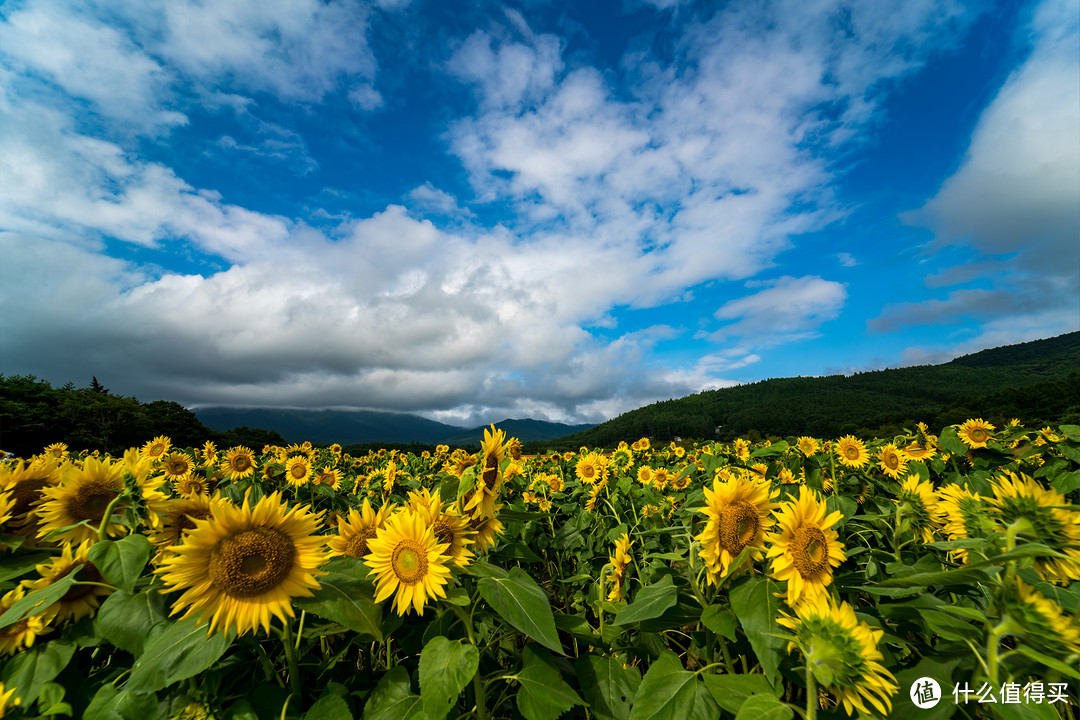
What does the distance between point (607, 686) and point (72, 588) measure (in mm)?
2394

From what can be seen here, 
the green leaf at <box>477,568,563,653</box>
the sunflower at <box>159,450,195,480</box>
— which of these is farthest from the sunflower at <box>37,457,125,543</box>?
the sunflower at <box>159,450,195,480</box>

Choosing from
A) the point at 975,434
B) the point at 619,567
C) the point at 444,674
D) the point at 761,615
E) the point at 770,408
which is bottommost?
the point at 619,567

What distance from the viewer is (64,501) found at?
2.18 metres

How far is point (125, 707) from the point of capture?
1480 millimetres

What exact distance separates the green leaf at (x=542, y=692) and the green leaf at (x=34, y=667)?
1783mm

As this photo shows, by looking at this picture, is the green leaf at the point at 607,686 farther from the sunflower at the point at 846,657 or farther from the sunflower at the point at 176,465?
the sunflower at the point at 176,465

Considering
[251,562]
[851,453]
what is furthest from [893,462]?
[251,562]

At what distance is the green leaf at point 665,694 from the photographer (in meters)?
1.64

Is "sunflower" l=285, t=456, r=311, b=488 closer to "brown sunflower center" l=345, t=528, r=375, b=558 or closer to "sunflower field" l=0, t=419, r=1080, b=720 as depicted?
"sunflower field" l=0, t=419, r=1080, b=720

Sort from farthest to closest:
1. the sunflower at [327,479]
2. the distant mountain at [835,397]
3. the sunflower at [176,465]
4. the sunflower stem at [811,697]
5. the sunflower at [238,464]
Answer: the distant mountain at [835,397], the sunflower at [327,479], the sunflower at [238,464], the sunflower at [176,465], the sunflower stem at [811,697]

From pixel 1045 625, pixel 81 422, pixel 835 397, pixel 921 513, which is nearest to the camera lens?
pixel 1045 625

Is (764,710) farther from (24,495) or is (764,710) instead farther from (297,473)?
(297,473)

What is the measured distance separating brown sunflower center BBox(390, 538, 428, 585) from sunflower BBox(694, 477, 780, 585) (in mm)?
1337

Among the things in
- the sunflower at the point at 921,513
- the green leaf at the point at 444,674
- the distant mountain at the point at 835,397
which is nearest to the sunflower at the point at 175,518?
the green leaf at the point at 444,674
